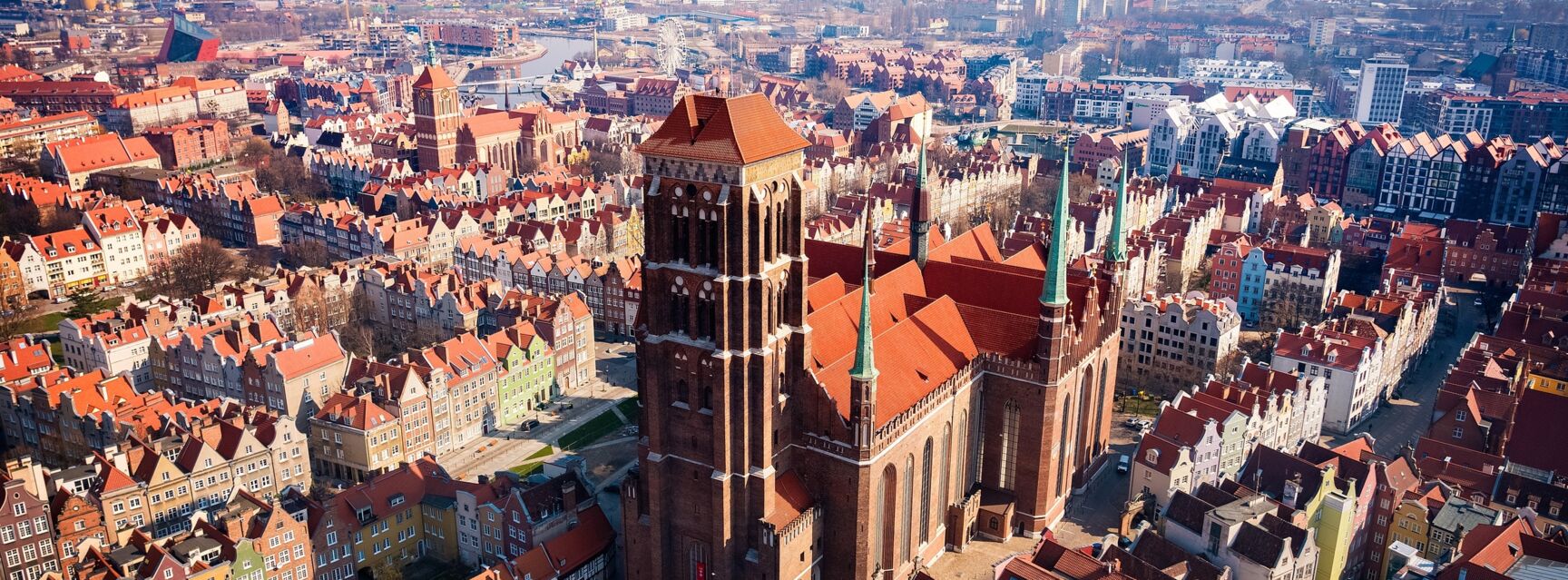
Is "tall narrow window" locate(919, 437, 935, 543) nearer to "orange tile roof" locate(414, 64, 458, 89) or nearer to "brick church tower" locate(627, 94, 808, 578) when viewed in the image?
"brick church tower" locate(627, 94, 808, 578)

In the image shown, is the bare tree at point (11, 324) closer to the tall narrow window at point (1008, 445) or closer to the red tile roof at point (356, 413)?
the red tile roof at point (356, 413)

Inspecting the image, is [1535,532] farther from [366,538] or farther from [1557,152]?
[1557,152]

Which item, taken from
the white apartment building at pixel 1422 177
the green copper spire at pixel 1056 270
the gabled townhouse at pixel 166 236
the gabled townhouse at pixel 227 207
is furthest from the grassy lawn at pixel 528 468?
the white apartment building at pixel 1422 177

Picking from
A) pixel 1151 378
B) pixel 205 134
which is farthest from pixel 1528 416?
pixel 205 134

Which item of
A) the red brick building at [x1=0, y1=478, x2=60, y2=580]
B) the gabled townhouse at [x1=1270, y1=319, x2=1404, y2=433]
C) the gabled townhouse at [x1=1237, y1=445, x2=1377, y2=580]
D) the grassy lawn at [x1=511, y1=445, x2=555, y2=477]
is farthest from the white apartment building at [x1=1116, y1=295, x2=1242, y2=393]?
the red brick building at [x1=0, y1=478, x2=60, y2=580]

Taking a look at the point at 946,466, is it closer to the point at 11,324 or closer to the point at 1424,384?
the point at 1424,384

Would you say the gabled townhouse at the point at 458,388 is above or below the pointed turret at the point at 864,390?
below
